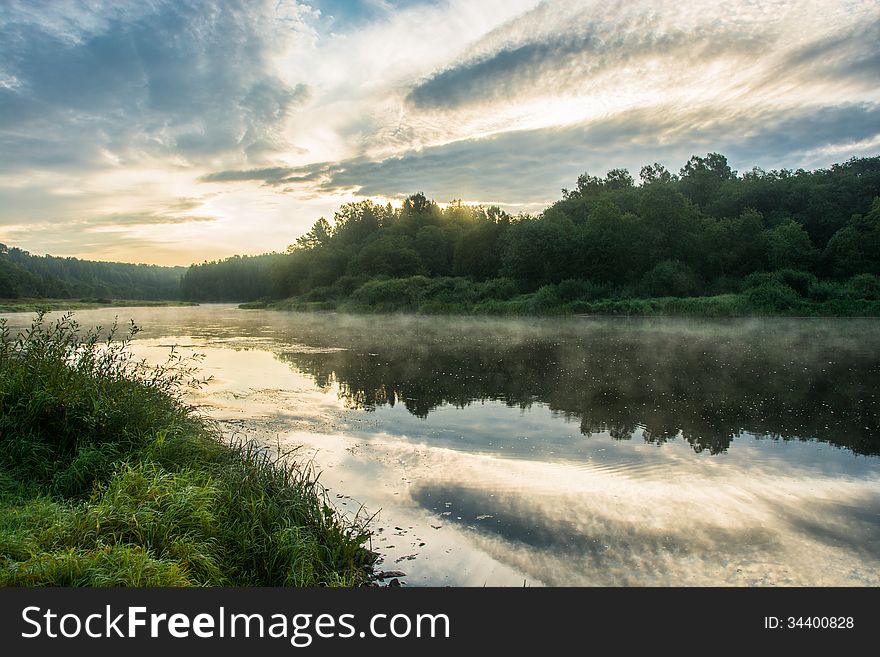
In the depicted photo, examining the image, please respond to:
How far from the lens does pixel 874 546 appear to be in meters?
5.78

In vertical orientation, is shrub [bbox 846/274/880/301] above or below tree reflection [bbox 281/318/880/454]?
above

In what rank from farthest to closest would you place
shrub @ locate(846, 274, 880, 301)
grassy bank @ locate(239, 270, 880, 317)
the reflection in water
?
1. shrub @ locate(846, 274, 880, 301)
2. grassy bank @ locate(239, 270, 880, 317)
3. the reflection in water

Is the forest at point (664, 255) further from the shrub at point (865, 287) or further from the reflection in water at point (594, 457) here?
the reflection in water at point (594, 457)

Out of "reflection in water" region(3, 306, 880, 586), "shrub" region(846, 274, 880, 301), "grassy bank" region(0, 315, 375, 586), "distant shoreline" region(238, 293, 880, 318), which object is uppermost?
"shrub" region(846, 274, 880, 301)

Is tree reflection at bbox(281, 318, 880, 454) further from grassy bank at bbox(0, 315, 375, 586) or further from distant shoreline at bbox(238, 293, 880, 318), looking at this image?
distant shoreline at bbox(238, 293, 880, 318)

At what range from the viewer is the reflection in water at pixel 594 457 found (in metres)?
5.61

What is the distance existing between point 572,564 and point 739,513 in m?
2.53

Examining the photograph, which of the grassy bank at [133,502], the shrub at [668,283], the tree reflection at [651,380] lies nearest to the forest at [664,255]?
the shrub at [668,283]

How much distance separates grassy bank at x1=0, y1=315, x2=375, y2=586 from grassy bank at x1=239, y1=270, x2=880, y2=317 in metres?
40.8

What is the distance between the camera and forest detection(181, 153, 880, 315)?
4575 cm

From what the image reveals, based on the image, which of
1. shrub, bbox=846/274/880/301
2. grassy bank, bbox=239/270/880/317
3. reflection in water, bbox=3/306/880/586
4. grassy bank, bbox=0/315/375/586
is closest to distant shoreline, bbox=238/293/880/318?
grassy bank, bbox=239/270/880/317

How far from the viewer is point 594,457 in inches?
355

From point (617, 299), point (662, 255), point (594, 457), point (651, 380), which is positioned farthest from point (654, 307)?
point (594, 457)

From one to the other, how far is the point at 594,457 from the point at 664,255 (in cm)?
5131
